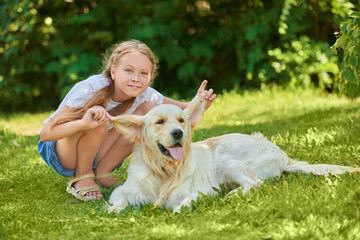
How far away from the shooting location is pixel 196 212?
261 centimetres

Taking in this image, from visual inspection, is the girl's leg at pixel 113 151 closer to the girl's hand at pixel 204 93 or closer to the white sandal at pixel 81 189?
the white sandal at pixel 81 189

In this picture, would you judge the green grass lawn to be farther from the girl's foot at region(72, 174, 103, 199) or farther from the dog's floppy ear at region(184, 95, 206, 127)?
the dog's floppy ear at region(184, 95, 206, 127)

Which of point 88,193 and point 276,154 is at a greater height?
point 276,154

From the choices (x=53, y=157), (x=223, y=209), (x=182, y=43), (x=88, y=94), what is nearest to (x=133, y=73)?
(x=88, y=94)

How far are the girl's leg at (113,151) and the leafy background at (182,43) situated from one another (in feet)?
16.2

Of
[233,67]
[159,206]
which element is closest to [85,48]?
[233,67]

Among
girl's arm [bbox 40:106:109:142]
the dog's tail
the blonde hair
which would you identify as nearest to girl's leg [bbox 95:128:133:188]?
the blonde hair

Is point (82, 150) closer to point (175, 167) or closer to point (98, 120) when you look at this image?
point (98, 120)

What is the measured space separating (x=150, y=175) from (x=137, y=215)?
335mm

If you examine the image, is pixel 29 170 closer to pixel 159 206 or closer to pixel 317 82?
pixel 159 206

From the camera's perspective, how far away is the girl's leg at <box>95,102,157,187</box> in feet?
11.3

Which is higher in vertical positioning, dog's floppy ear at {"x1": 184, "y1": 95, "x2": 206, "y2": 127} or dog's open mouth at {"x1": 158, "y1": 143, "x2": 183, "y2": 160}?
dog's floppy ear at {"x1": 184, "y1": 95, "x2": 206, "y2": 127}

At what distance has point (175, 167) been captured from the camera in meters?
2.89

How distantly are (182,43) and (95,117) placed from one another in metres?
6.47
